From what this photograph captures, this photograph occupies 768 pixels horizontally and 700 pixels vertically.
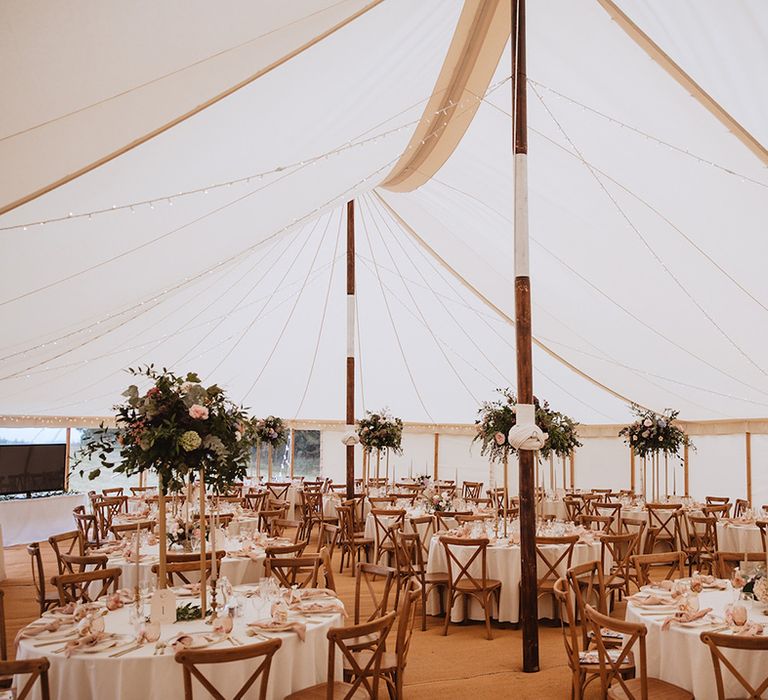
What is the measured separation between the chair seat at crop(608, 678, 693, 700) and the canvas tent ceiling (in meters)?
3.84

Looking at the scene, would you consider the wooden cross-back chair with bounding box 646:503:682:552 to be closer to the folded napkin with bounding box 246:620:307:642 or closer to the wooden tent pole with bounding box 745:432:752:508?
the wooden tent pole with bounding box 745:432:752:508

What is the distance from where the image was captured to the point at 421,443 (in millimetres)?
16875

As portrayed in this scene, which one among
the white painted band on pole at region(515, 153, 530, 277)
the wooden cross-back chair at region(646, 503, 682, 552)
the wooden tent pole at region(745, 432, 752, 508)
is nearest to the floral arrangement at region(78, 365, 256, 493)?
the white painted band on pole at region(515, 153, 530, 277)

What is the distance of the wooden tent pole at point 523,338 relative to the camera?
5559 mm

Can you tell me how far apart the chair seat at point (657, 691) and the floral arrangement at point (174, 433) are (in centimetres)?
252

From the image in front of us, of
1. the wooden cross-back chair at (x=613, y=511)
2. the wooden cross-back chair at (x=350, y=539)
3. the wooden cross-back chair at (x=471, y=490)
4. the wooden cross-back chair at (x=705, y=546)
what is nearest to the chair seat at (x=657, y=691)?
the wooden cross-back chair at (x=705, y=546)

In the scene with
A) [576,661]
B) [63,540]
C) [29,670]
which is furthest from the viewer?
[63,540]

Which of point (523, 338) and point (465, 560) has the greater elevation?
point (523, 338)

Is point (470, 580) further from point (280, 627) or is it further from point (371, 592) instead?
point (280, 627)

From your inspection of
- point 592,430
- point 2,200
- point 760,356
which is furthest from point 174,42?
point 592,430

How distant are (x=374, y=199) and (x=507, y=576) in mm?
6548

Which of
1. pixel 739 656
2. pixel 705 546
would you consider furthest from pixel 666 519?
pixel 739 656

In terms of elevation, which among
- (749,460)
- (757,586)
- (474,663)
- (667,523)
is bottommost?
(474,663)

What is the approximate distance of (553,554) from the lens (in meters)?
6.99
